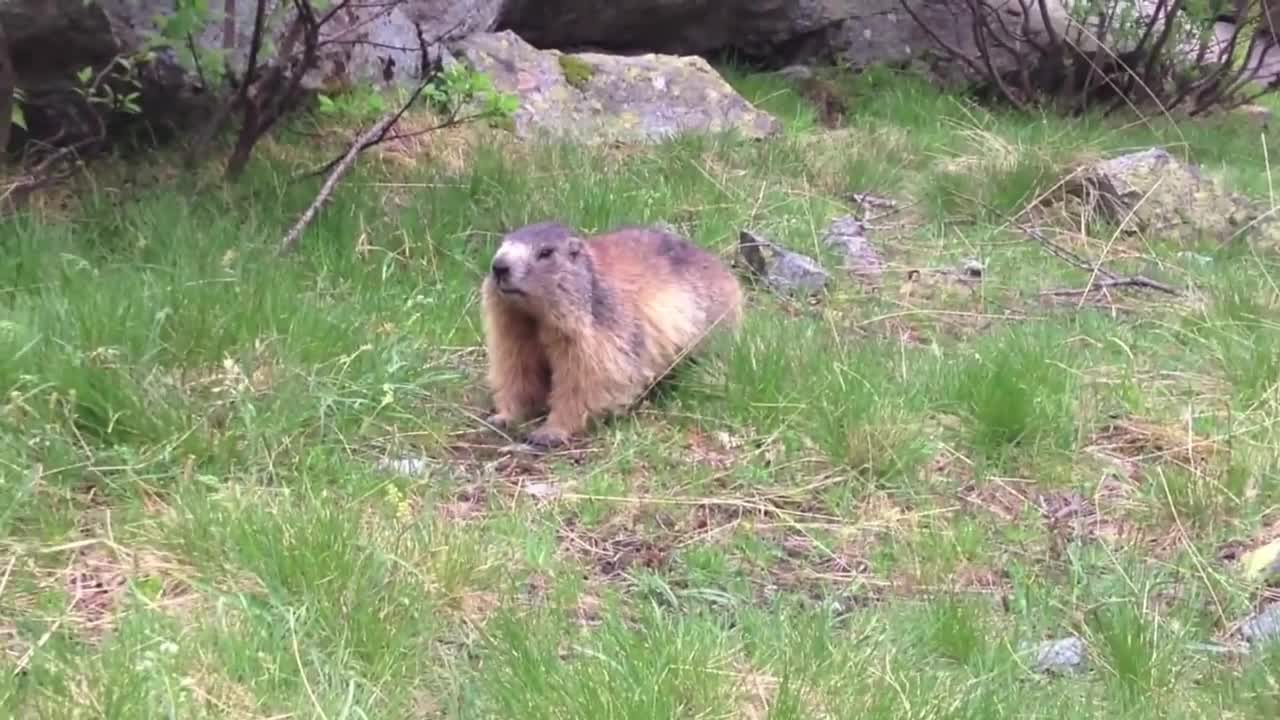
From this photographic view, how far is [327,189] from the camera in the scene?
5605mm

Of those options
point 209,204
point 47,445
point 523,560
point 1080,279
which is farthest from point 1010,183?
point 47,445

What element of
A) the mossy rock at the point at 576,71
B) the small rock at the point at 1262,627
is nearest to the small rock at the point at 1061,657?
the small rock at the point at 1262,627

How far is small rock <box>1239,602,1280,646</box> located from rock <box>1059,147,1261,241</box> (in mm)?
3913

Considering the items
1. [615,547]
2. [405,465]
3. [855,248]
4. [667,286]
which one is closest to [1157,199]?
[855,248]

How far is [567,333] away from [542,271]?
214 millimetres

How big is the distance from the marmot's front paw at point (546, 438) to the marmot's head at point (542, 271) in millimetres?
371

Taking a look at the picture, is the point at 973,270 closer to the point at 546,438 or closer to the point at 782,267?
the point at 782,267

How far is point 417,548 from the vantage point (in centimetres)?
327

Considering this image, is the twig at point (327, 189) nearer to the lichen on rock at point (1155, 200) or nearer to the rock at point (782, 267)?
the rock at point (782, 267)

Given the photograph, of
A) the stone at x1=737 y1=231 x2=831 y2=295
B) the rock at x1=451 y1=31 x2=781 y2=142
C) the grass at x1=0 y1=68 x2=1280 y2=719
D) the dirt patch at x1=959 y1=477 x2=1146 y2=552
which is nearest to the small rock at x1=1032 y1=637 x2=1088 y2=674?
the grass at x1=0 y1=68 x2=1280 y2=719

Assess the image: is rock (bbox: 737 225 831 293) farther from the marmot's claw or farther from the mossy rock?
the mossy rock

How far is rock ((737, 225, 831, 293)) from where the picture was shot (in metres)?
5.74

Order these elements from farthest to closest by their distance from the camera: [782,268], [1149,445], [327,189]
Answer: [782,268], [327,189], [1149,445]

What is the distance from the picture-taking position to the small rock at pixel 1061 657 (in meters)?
3.04
